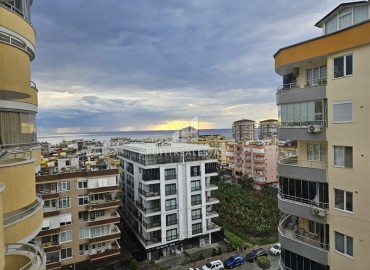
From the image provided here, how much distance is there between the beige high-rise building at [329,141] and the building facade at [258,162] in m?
49.2

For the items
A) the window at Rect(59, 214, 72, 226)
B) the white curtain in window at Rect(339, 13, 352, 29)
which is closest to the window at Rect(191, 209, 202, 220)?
the window at Rect(59, 214, 72, 226)

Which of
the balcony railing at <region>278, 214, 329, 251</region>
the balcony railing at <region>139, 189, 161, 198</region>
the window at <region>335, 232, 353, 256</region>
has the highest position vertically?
the window at <region>335, 232, 353, 256</region>

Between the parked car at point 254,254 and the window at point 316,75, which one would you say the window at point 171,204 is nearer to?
the parked car at point 254,254

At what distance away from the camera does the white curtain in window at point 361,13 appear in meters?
10.6

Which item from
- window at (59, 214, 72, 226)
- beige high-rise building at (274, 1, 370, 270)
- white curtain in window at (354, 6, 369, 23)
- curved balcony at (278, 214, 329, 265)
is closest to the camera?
beige high-rise building at (274, 1, 370, 270)

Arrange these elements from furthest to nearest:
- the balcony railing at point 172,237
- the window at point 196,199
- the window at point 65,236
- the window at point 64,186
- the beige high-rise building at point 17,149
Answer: the window at point 196,199
the balcony railing at point 172,237
the window at point 64,186
the window at point 65,236
the beige high-rise building at point 17,149

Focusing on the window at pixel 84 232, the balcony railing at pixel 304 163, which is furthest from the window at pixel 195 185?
the balcony railing at pixel 304 163

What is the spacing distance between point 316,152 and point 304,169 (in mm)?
950

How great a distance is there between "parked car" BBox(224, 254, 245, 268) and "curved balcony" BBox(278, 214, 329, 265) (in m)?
17.7

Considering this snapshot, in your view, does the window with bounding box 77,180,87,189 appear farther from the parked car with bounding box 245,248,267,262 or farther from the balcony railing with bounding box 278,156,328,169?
the parked car with bounding box 245,248,267,262

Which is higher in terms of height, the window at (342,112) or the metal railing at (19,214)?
the window at (342,112)

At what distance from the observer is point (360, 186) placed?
999cm

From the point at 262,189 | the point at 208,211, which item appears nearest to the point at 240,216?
the point at 208,211

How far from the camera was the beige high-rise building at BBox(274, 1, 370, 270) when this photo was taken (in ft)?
32.5
